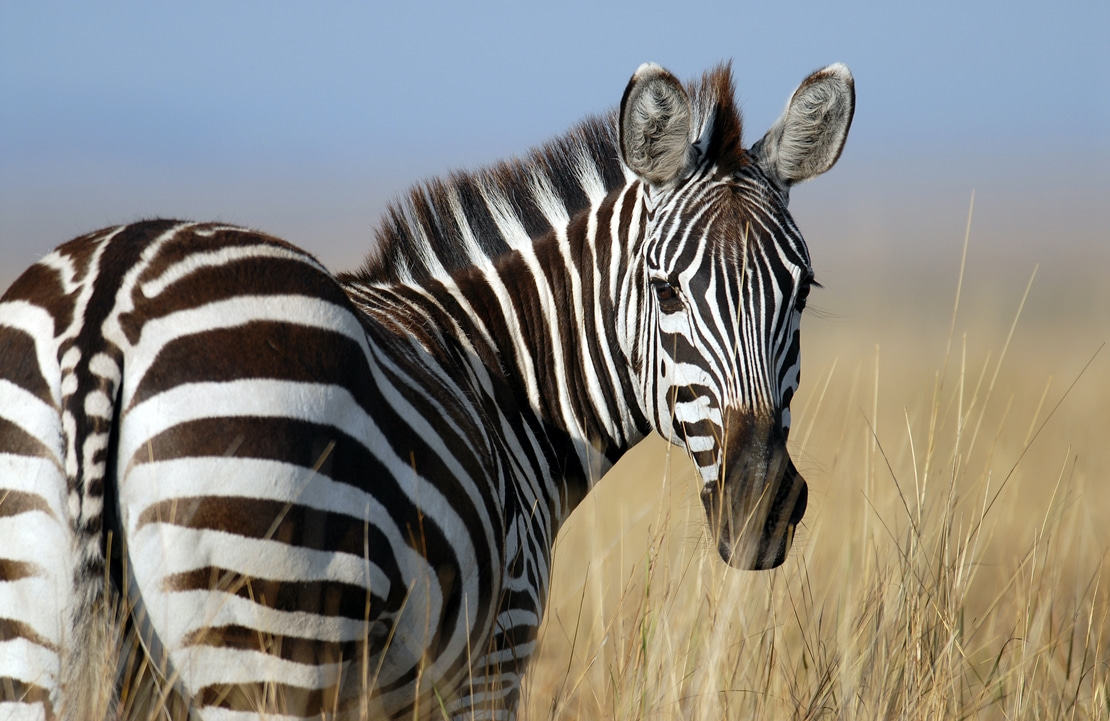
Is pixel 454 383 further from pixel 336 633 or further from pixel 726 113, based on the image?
pixel 726 113

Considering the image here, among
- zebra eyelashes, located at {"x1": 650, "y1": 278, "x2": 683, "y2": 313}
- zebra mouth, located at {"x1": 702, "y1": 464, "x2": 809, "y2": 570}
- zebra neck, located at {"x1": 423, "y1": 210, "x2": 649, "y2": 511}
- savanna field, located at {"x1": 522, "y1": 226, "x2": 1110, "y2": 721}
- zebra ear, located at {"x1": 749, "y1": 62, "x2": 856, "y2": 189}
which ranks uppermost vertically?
zebra ear, located at {"x1": 749, "y1": 62, "x2": 856, "y2": 189}

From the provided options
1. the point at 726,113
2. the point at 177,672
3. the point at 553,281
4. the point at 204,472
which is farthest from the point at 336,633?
the point at 726,113

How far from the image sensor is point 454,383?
3.23m

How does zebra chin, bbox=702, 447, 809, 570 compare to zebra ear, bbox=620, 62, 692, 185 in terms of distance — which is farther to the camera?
zebra ear, bbox=620, 62, 692, 185

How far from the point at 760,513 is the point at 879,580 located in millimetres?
1536

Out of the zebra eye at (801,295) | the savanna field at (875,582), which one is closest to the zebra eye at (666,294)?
the zebra eye at (801,295)

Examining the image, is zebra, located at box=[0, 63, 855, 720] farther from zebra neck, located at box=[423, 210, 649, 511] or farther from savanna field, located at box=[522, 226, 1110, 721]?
savanna field, located at box=[522, 226, 1110, 721]

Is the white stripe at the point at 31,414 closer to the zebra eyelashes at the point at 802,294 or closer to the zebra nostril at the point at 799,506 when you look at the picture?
the zebra nostril at the point at 799,506

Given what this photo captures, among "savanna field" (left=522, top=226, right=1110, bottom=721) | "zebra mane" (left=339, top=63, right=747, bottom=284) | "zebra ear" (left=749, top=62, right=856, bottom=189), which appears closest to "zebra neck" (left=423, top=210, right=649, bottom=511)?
"zebra mane" (left=339, top=63, right=747, bottom=284)

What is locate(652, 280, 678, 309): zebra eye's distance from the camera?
327cm

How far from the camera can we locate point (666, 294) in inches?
129

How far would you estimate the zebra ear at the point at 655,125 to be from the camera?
347 centimetres

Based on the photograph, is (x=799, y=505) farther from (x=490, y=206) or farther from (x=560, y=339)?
(x=490, y=206)

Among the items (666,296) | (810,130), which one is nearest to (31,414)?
(666,296)
